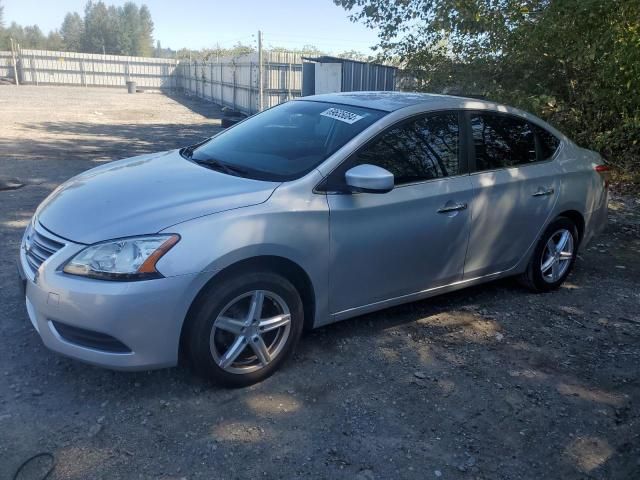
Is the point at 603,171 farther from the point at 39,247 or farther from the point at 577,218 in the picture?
the point at 39,247

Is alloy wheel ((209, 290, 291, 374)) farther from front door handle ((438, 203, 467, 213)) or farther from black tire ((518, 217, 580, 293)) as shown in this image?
black tire ((518, 217, 580, 293))

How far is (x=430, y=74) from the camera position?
10.5 m

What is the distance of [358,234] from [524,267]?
6.28ft

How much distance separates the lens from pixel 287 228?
3174 mm

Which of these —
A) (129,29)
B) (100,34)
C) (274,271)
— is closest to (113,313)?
(274,271)

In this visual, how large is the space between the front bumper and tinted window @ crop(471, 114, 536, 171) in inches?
95.6

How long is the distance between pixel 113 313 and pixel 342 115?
6.70 ft

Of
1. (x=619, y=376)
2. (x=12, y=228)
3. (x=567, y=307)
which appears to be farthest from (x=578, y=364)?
(x=12, y=228)

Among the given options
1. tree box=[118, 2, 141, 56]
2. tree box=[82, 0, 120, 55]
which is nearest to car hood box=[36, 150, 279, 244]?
tree box=[82, 0, 120, 55]

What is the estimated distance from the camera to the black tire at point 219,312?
296 cm

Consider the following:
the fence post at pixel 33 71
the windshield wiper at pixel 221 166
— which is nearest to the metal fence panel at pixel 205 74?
the fence post at pixel 33 71

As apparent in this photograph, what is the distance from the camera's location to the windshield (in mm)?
3559

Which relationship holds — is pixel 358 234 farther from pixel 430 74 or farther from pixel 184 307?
pixel 430 74

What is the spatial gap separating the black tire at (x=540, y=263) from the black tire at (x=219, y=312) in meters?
2.37
